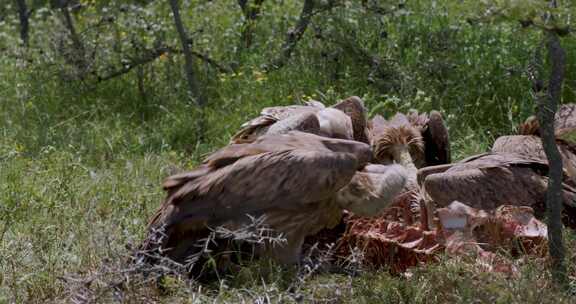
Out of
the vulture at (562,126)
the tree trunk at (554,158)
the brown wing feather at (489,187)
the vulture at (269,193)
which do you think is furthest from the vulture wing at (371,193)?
the vulture at (562,126)

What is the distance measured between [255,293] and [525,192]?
180cm

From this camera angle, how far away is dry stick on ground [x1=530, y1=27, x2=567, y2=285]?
414 centimetres

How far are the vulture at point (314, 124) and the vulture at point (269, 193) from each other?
23.6 inches

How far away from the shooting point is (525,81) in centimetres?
742

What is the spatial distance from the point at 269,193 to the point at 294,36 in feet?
12.8

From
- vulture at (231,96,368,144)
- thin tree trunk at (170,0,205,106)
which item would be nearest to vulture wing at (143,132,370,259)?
vulture at (231,96,368,144)

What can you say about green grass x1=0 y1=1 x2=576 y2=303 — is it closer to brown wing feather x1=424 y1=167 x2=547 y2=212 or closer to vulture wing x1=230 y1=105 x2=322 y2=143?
brown wing feather x1=424 y1=167 x2=547 y2=212

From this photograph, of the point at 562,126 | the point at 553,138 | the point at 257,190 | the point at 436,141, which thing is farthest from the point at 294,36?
the point at 553,138

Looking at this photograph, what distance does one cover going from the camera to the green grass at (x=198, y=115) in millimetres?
4266

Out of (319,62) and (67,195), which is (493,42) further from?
(67,195)

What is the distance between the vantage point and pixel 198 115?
7449 millimetres

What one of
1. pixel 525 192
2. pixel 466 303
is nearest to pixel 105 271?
pixel 466 303

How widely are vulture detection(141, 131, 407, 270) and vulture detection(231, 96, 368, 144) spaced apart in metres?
0.60

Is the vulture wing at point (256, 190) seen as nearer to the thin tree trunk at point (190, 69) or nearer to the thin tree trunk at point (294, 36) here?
the thin tree trunk at point (190, 69)
